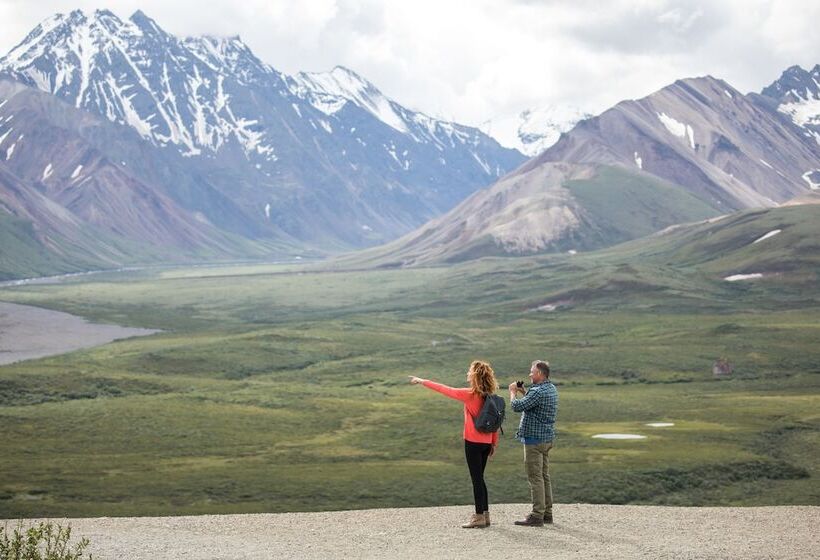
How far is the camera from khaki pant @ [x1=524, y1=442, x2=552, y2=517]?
33.2 metres

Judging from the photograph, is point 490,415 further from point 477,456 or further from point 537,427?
point 537,427

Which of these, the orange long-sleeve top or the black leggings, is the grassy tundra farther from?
the orange long-sleeve top

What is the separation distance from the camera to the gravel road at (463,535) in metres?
31.3

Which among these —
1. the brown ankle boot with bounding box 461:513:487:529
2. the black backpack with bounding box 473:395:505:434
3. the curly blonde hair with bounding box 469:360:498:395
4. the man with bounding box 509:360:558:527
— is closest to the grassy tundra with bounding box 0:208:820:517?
the brown ankle boot with bounding box 461:513:487:529

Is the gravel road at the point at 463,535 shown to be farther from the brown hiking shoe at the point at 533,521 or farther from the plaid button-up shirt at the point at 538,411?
the plaid button-up shirt at the point at 538,411

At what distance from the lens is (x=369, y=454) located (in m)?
61.1

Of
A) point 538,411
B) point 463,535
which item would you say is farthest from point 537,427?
point 463,535

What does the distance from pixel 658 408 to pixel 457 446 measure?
82.7 ft

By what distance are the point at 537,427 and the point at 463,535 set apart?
12.7 feet

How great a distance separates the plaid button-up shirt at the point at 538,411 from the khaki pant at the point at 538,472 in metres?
0.32

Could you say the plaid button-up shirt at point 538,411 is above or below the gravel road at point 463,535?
above

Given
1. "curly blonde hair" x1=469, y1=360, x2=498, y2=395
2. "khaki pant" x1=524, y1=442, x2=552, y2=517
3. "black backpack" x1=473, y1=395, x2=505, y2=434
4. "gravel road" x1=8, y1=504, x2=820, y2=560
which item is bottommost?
"gravel road" x1=8, y1=504, x2=820, y2=560

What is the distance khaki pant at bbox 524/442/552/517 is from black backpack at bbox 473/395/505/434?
1648 millimetres

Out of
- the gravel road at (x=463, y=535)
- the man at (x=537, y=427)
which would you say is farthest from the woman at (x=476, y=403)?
the gravel road at (x=463, y=535)
